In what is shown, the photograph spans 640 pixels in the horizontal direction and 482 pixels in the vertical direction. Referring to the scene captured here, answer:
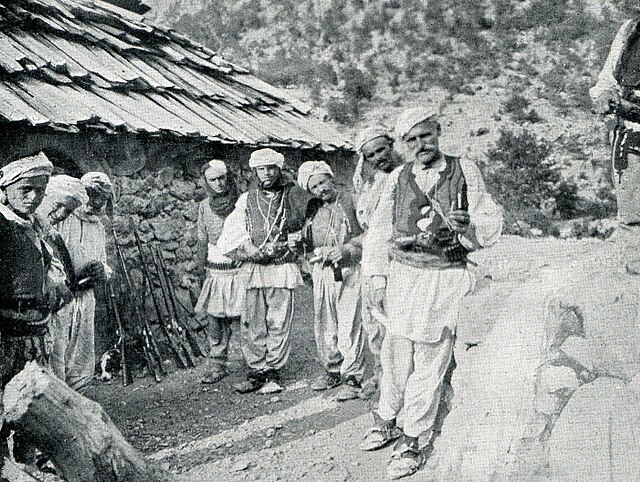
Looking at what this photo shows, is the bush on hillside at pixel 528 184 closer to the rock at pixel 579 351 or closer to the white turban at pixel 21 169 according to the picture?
the rock at pixel 579 351

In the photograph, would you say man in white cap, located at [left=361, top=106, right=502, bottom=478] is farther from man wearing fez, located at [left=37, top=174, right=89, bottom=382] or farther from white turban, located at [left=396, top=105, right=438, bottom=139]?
man wearing fez, located at [left=37, top=174, right=89, bottom=382]

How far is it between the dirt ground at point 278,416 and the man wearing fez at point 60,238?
757 millimetres

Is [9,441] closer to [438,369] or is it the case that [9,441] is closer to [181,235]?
[438,369]

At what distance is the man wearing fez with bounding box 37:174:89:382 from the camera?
3387mm

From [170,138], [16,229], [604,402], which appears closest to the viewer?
[604,402]

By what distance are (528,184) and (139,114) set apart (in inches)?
136

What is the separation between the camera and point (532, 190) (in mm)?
5645

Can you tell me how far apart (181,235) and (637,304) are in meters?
4.14

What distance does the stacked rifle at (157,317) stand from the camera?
4.97 meters

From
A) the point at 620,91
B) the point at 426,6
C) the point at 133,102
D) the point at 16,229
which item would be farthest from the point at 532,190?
the point at 16,229

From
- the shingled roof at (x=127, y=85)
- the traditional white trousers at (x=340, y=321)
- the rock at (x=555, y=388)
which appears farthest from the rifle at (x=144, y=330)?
the rock at (x=555, y=388)

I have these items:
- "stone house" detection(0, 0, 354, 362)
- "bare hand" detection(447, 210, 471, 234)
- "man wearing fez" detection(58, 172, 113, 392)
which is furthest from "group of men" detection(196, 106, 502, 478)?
"man wearing fez" detection(58, 172, 113, 392)

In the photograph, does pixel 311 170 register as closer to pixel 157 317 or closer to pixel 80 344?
pixel 80 344

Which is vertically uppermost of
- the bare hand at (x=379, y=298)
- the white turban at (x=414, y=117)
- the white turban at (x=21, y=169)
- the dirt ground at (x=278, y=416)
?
the white turban at (x=414, y=117)
